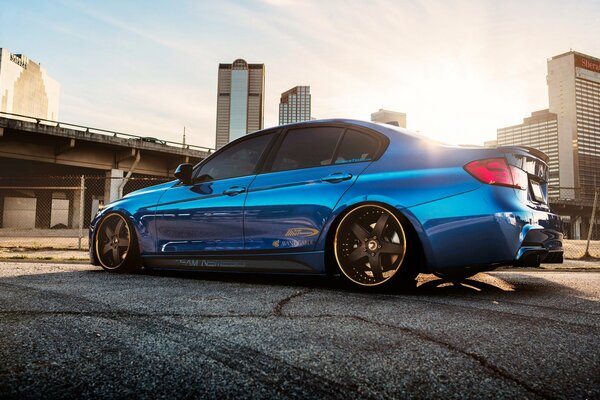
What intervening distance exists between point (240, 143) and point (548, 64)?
19454 centimetres

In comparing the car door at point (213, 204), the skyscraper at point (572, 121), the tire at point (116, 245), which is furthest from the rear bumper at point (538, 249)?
the skyscraper at point (572, 121)

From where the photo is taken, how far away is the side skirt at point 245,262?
3492 millimetres

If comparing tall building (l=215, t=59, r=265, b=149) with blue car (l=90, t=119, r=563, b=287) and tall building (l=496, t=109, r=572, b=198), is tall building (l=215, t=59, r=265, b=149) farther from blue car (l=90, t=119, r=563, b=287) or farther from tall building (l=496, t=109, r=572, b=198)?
blue car (l=90, t=119, r=563, b=287)

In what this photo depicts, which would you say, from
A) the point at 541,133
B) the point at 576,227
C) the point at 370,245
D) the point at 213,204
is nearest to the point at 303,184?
the point at 370,245

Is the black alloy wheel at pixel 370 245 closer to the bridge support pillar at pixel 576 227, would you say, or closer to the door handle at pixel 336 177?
the door handle at pixel 336 177

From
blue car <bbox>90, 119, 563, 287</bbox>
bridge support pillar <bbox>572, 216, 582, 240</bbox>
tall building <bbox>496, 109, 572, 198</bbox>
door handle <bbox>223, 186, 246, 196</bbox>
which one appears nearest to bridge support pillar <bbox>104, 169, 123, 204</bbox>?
blue car <bbox>90, 119, 563, 287</bbox>

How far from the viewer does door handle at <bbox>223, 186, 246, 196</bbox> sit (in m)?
Result: 3.97

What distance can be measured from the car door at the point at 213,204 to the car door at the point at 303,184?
0.59ft

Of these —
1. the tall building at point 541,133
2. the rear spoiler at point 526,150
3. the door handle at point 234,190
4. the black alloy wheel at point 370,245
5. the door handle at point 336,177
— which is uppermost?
the tall building at point 541,133

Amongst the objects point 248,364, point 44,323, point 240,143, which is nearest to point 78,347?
point 44,323

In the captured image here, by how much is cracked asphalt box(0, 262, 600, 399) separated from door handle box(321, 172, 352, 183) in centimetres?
87

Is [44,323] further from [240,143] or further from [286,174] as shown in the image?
[240,143]

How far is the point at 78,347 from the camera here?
1.68 m

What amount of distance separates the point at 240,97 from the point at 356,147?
550ft
